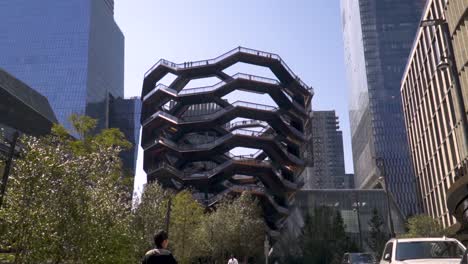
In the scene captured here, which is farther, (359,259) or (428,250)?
(359,259)

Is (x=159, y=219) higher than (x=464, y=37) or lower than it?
lower

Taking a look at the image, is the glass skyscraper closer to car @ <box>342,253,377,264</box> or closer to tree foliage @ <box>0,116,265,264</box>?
car @ <box>342,253,377,264</box>

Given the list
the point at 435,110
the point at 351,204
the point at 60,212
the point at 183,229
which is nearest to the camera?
the point at 60,212

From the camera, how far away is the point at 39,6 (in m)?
160

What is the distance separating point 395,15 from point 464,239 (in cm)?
12856

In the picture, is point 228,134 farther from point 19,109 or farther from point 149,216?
point 149,216

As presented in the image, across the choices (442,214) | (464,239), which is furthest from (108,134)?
(442,214)

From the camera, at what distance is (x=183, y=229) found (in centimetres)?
4147

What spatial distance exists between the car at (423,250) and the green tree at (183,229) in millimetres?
29152

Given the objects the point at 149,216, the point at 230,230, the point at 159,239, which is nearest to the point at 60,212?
the point at 159,239

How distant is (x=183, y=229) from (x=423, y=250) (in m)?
30.9

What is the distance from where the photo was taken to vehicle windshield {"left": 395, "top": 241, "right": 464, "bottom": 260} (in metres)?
12.2

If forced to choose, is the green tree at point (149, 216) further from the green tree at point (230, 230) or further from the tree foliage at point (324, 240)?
the tree foliage at point (324, 240)

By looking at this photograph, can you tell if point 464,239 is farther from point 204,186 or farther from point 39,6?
point 39,6
